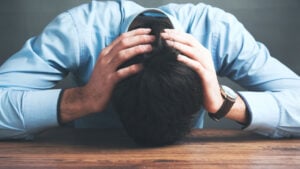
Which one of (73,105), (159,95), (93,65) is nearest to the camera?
(159,95)

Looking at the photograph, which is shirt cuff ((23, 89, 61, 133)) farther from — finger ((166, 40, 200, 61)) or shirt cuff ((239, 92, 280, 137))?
shirt cuff ((239, 92, 280, 137))

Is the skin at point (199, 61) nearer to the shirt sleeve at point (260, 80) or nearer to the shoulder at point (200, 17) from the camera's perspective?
the shirt sleeve at point (260, 80)

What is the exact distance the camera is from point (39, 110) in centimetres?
80

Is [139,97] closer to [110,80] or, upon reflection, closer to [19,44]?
[110,80]

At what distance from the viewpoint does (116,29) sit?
0.90 m

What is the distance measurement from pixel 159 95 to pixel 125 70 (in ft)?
0.22

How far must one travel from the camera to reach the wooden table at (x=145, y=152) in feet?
2.22

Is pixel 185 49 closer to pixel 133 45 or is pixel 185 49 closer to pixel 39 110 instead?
pixel 133 45

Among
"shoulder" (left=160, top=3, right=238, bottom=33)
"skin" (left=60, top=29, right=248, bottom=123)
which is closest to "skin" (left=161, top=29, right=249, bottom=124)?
"skin" (left=60, top=29, right=248, bottom=123)

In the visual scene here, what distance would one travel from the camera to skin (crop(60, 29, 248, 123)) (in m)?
0.70

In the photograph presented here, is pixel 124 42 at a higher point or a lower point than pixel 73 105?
higher

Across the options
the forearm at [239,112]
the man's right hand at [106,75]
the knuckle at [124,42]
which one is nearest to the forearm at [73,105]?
the man's right hand at [106,75]

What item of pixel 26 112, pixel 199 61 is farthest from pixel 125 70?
pixel 26 112

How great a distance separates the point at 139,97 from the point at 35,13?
61cm
